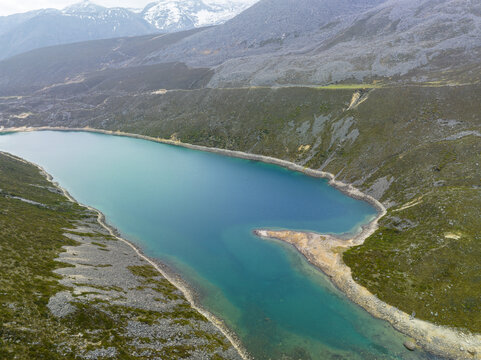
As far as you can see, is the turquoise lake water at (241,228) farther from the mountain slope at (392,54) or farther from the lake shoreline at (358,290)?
the mountain slope at (392,54)

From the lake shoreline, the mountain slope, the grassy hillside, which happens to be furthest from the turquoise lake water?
the mountain slope

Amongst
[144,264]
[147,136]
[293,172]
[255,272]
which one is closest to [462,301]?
[255,272]

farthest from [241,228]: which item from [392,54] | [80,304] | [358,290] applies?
[392,54]

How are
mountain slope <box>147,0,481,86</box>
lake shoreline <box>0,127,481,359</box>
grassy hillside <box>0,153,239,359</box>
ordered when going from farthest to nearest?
mountain slope <box>147,0,481,86</box> → lake shoreline <box>0,127,481,359</box> → grassy hillside <box>0,153,239,359</box>

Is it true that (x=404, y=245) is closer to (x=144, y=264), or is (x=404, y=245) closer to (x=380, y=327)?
(x=380, y=327)

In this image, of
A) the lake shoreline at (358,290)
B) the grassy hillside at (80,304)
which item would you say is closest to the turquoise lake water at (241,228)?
the lake shoreline at (358,290)

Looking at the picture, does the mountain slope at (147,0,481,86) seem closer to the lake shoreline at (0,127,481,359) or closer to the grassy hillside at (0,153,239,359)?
the lake shoreline at (0,127,481,359)
